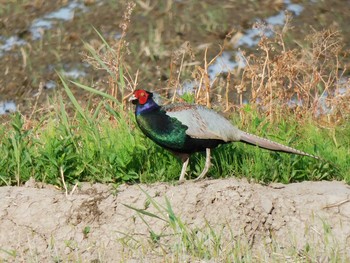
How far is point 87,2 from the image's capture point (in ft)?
42.9

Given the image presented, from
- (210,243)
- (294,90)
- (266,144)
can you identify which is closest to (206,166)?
(266,144)

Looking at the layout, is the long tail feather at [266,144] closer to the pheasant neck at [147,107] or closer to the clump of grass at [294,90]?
the pheasant neck at [147,107]

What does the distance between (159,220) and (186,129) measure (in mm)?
571

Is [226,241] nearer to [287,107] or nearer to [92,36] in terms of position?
[287,107]

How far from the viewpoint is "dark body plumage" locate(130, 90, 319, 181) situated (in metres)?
7.21

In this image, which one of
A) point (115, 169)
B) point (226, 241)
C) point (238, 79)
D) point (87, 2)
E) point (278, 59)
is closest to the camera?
point (226, 241)

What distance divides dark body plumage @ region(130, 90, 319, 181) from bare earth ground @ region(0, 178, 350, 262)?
23 centimetres

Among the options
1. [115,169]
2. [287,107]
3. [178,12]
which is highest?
[115,169]

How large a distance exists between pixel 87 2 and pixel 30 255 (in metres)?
6.44

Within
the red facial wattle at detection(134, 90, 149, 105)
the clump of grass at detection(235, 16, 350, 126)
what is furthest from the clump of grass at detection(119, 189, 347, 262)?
the clump of grass at detection(235, 16, 350, 126)

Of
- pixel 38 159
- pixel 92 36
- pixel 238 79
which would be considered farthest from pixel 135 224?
pixel 92 36

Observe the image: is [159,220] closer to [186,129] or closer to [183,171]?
[183,171]

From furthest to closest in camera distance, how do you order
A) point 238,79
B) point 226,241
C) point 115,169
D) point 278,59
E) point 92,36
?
1. point 92,36
2. point 238,79
3. point 278,59
4. point 115,169
5. point 226,241

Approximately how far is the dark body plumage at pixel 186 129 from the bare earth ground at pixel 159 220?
0.77ft
